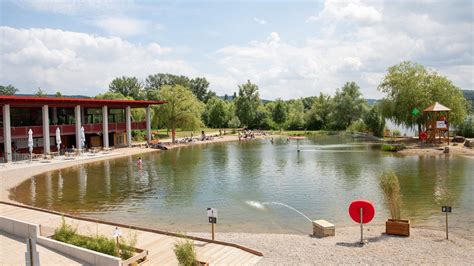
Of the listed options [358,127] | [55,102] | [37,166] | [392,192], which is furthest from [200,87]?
[392,192]


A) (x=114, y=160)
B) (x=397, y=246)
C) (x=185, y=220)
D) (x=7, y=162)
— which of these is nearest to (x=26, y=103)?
(x=7, y=162)

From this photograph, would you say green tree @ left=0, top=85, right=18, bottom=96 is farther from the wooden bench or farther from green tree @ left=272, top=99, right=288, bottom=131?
the wooden bench

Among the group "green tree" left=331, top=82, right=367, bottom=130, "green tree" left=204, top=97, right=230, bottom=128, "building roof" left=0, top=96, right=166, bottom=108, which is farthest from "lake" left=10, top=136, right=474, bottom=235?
"green tree" left=204, top=97, right=230, bottom=128

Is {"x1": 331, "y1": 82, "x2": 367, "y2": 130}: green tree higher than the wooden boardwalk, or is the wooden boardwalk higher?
{"x1": 331, "y1": 82, "x2": 367, "y2": 130}: green tree

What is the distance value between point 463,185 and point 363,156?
59.6ft

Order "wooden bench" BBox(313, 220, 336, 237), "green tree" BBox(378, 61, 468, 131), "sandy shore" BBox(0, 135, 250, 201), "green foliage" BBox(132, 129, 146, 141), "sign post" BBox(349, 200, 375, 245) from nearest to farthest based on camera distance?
"sign post" BBox(349, 200, 375, 245) → "wooden bench" BBox(313, 220, 336, 237) → "sandy shore" BBox(0, 135, 250, 201) → "green tree" BBox(378, 61, 468, 131) → "green foliage" BBox(132, 129, 146, 141)

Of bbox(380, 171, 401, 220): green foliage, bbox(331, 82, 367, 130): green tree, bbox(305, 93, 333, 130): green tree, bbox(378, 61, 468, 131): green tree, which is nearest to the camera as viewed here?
bbox(380, 171, 401, 220): green foliage

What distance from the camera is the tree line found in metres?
60.5

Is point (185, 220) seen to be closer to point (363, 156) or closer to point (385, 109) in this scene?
point (363, 156)

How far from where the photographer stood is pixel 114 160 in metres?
44.8

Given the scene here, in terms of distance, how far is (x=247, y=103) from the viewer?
102812 mm

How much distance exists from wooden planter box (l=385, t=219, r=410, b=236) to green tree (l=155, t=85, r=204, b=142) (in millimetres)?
53938

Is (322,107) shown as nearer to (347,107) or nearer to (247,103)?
(347,107)

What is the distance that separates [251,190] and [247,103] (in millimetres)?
76179
